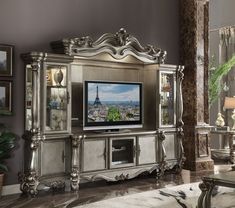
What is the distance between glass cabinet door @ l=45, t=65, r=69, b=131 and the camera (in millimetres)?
5055

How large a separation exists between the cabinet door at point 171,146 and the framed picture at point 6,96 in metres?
2.47

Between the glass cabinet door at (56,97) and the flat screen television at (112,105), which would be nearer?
the glass cabinet door at (56,97)

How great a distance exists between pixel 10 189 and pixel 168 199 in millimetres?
1958

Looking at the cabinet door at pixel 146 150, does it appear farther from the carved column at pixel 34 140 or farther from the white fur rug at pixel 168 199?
the carved column at pixel 34 140

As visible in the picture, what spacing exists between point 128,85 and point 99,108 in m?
0.64

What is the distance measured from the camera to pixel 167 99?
6316 millimetres

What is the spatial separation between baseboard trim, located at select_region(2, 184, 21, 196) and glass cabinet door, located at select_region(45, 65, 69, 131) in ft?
2.79

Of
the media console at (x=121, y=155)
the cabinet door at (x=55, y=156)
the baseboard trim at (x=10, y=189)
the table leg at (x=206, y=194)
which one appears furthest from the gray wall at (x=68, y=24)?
the table leg at (x=206, y=194)

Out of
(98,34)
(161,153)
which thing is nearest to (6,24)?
(98,34)

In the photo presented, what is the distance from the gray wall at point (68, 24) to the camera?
5078 mm

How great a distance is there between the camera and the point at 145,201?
4.49m

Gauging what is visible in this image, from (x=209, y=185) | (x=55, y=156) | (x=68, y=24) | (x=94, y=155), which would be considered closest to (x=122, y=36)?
(x=68, y=24)

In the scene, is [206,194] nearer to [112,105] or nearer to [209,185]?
[209,185]

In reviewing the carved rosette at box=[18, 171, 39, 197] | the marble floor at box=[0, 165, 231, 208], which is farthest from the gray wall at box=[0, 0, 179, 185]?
the marble floor at box=[0, 165, 231, 208]
